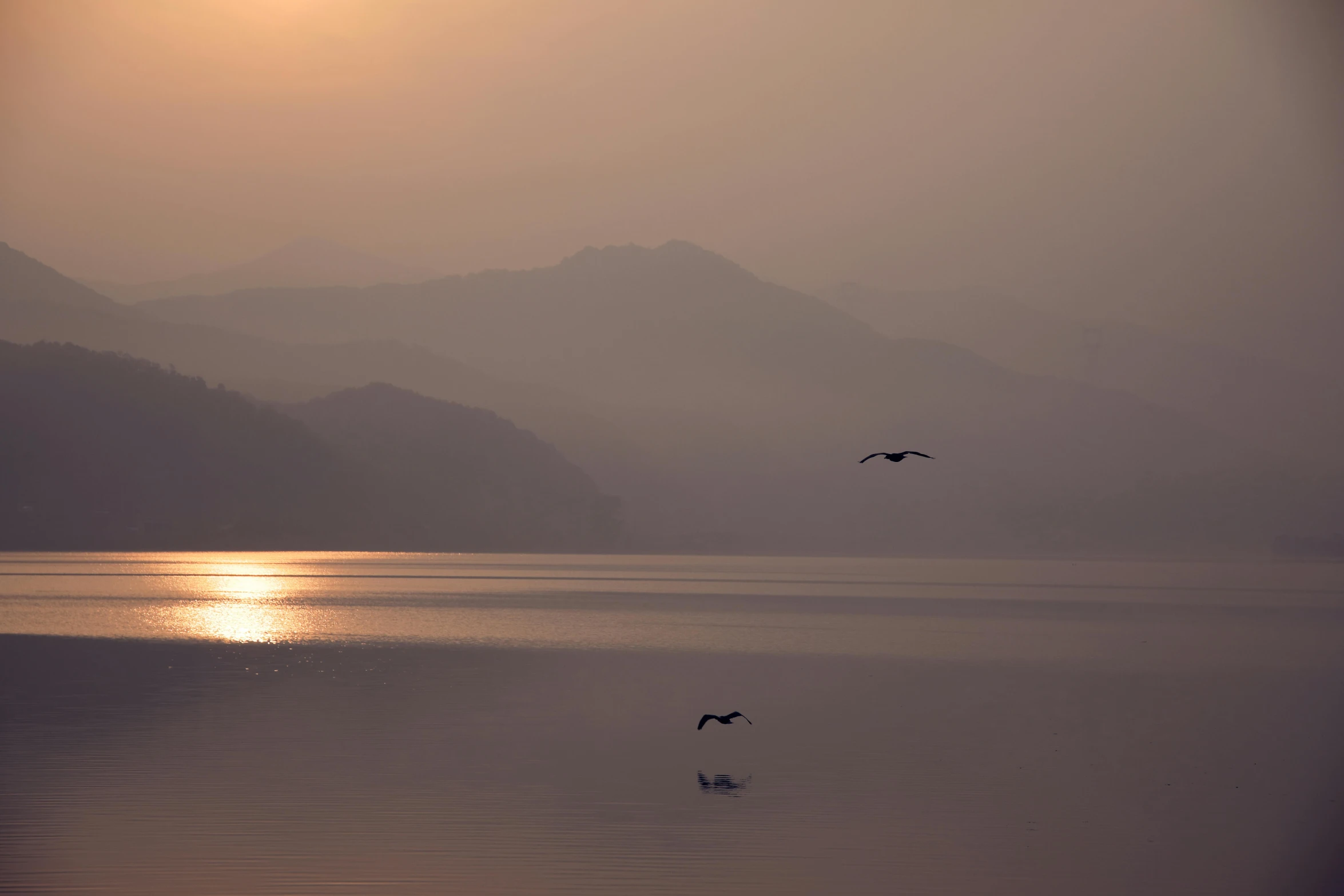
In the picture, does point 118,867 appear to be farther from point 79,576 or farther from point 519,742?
point 79,576

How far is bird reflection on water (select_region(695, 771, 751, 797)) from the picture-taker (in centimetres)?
3562

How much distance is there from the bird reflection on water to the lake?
0.55 feet

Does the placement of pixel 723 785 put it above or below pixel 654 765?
below

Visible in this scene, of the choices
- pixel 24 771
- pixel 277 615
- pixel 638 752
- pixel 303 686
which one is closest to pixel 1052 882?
pixel 638 752

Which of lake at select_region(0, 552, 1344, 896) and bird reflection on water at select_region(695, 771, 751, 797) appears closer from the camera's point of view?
lake at select_region(0, 552, 1344, 896)

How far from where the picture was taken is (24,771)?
35875 mm

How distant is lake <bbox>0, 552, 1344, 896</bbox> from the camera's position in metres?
28.1

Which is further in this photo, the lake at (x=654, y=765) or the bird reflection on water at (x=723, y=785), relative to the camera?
the bird reflection on water at (x=723, y=785)

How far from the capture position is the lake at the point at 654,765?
28141 millimetres

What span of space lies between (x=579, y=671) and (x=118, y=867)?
40202 millimetres

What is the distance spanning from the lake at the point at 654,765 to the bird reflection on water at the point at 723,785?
17 centimetres

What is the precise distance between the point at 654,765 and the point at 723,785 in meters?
3.67

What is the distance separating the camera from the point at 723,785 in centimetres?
3672

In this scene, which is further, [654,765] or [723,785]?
[654,765]
